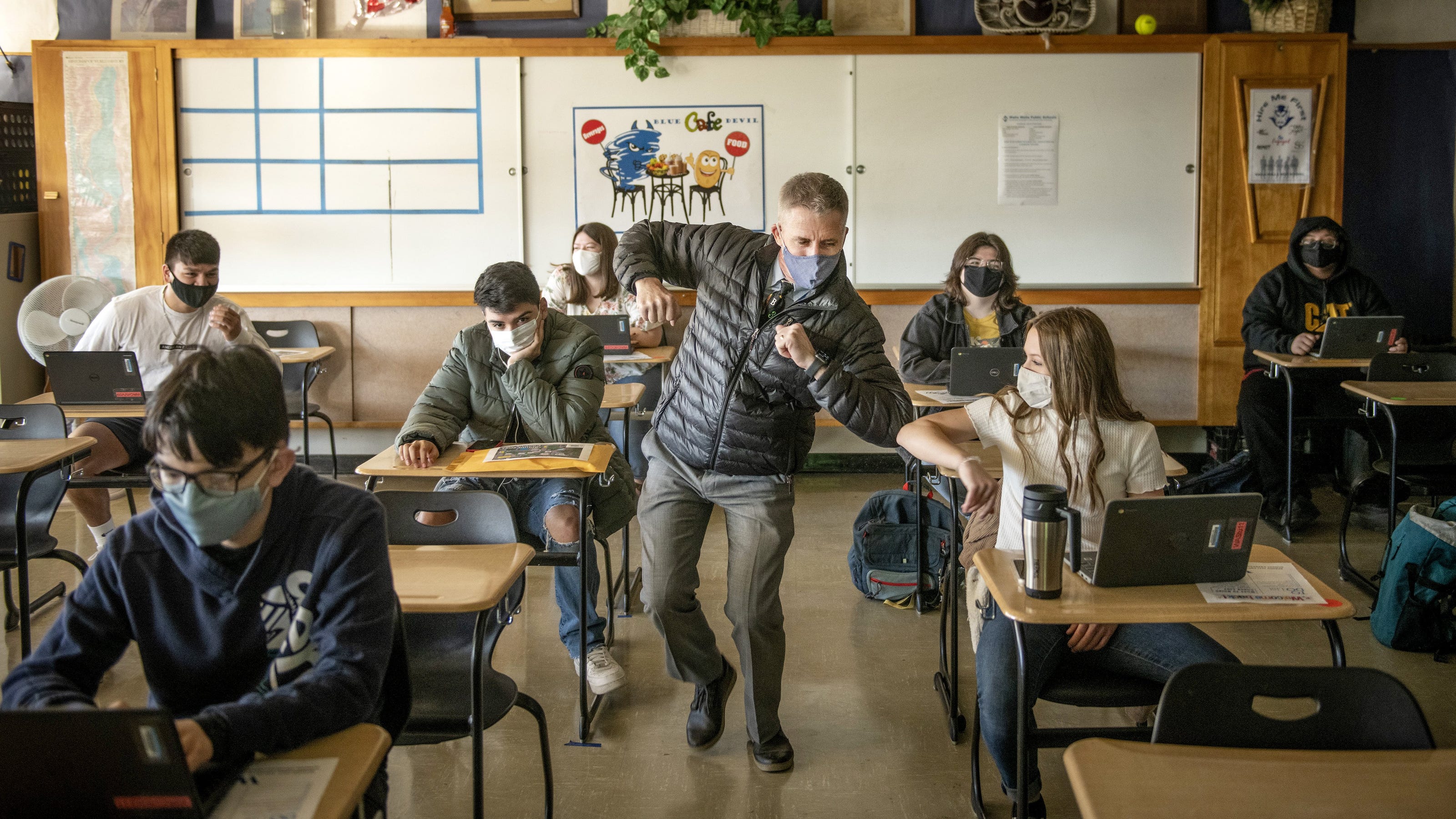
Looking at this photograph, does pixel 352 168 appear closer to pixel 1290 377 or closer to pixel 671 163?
pixel 671 163

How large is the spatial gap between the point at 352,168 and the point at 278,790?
5.14 m

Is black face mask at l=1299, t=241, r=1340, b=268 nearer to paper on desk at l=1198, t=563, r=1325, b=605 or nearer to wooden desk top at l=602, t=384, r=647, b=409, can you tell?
wooden desk top at l=602, t=384, r=647, b=409

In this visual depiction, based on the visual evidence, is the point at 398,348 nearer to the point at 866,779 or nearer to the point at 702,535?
the point at 702,535

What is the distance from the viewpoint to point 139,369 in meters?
4.12

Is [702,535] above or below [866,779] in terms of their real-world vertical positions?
above

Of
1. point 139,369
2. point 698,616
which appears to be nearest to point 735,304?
point 698,616

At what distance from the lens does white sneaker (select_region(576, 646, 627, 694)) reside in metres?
3.10

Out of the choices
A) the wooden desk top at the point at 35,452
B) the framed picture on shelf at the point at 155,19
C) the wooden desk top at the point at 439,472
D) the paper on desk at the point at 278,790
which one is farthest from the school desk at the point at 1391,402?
the framed picture on shelf at the point at 155,19

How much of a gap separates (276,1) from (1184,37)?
482 cm

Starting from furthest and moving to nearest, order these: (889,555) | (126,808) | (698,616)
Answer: (889,555), (698,616), (126,808)

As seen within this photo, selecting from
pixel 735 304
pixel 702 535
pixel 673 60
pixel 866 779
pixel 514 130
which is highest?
pixel 673 60

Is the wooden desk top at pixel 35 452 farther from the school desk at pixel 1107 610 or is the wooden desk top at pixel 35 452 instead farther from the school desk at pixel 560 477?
the school desk at pixel 1107 610

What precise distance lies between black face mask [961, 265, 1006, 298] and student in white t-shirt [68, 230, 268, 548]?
286cm

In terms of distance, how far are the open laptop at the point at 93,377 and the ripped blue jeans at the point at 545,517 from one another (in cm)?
147
